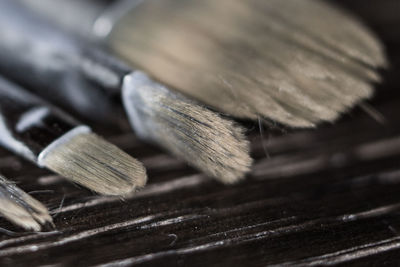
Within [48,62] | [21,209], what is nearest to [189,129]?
[21,209]

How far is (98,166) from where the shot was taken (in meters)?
0.77

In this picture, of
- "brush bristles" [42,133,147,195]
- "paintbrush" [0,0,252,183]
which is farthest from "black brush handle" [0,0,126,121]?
"brush bristles" [42,133,147,195]

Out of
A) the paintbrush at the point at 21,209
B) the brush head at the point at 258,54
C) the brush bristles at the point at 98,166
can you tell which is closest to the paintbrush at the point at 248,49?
the brush head at the point at 258,54

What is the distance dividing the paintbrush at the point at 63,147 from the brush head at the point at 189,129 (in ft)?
0.23

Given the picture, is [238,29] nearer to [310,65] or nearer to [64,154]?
[310,65]

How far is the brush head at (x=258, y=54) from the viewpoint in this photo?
84 cm

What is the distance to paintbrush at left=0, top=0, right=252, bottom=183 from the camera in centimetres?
77

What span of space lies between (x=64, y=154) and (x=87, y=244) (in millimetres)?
125

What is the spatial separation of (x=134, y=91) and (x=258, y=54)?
0.21 meters

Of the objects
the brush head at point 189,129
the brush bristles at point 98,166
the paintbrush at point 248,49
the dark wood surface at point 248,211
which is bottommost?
the dark wood surface at point 248,211

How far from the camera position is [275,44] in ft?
3.13

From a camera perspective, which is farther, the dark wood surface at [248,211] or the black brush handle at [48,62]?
the black brush handle at [48,62]

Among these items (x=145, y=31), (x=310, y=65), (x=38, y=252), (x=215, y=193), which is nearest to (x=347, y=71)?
(x=310, y=65)

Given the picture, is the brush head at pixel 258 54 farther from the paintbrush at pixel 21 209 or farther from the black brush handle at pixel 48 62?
the paintbrush at pixel 21 209
